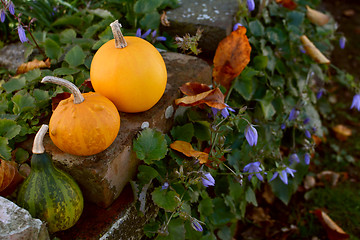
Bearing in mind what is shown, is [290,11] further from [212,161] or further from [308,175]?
[212,161]

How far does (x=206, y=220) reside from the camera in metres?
1.81

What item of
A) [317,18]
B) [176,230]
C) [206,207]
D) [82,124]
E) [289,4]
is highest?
[82,124]

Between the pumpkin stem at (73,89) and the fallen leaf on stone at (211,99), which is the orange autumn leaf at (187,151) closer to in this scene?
the fallen leaf on stone at (211,99)

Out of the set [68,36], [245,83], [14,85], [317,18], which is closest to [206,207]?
[245,83]

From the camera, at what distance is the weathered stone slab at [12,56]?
208cm

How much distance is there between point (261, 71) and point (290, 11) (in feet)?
2.70

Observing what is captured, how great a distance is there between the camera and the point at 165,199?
137 centimetres

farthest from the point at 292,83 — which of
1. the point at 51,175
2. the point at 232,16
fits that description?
the point at 51,175

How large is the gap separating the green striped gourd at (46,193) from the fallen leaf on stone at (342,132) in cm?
266

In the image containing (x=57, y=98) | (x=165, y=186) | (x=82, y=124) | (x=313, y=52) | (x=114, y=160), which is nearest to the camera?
(x=82, y=124)

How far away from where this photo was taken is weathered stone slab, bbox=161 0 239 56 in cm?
215

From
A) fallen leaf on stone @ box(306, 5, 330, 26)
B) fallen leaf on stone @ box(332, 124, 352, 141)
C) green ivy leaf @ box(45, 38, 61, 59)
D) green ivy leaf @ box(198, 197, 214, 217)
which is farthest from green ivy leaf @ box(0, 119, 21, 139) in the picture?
fallen leaf on stone @ box(332, 124, 352, 141)

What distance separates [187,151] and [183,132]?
0.14 metres

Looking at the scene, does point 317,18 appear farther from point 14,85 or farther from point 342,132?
point 14,85
